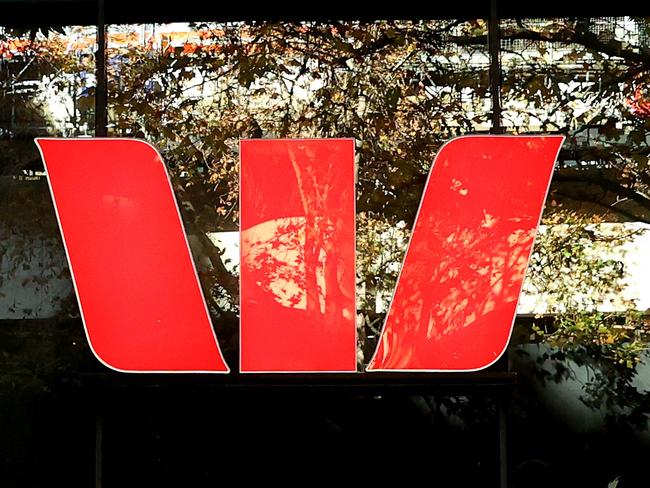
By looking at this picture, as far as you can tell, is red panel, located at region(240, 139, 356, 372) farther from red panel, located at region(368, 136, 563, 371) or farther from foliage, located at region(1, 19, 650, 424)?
red panel, located at region(368, 136, 563, 371)

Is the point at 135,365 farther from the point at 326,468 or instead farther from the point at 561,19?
the point at 561,19

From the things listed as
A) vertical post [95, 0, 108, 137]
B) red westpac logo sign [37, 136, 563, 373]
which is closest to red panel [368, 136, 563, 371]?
red westpac logo sign [37, 136, 563, 373]

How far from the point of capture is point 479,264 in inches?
211

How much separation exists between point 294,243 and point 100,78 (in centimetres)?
147

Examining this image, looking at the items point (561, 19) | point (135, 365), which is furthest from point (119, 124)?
point (561, 19)

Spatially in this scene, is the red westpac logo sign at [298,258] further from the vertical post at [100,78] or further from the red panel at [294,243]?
the vertical post at [100,78]

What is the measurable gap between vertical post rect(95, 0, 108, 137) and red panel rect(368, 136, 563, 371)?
1883 millimetres

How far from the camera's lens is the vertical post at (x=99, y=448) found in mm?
5492

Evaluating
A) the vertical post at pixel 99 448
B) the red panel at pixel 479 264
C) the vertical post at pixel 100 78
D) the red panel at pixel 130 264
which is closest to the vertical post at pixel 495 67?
the red panel at pixel 479 264

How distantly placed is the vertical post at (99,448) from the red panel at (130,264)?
375mm

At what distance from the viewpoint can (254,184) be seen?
211 inches

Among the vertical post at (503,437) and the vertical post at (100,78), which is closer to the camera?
the vertical post at (503,437)

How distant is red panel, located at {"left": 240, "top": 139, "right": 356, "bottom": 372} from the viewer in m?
5.32

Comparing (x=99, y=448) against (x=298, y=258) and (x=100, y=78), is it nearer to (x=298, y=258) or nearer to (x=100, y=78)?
(x=298, y=258)
